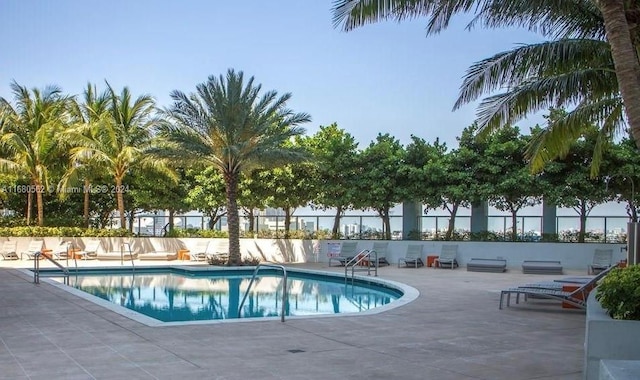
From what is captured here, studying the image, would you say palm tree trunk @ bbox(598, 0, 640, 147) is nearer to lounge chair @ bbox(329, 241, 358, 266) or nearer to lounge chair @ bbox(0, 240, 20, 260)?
lounge chair @ bbox(329, 241, 358, 266)

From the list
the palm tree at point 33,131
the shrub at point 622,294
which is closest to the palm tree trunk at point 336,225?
the palm tree at point 33,131

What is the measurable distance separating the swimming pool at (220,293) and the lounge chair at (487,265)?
5.22 metres

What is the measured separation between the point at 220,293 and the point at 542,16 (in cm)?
1149

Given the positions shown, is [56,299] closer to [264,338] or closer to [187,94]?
[264,338]

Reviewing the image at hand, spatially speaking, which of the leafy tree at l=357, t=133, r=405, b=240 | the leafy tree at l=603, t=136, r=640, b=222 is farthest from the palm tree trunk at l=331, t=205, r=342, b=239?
the leafy tree at l=603, t=136, r=640, b=222

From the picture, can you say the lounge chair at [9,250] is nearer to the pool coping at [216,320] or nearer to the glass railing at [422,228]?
the glass railing at [422,228]

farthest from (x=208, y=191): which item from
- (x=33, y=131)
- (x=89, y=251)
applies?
(x=33, y=131)

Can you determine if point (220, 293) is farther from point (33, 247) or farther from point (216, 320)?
point (33, 247)

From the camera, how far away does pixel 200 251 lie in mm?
28500

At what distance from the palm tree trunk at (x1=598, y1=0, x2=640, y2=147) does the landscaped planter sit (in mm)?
2510

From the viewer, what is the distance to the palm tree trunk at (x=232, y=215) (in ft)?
79.4

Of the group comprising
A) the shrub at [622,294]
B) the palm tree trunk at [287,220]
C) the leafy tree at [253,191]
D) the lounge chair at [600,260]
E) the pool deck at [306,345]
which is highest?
the leafy tree at [253,191]

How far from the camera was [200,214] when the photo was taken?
1350 inches

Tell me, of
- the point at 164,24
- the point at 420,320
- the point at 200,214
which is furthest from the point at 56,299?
the point at 200,214
